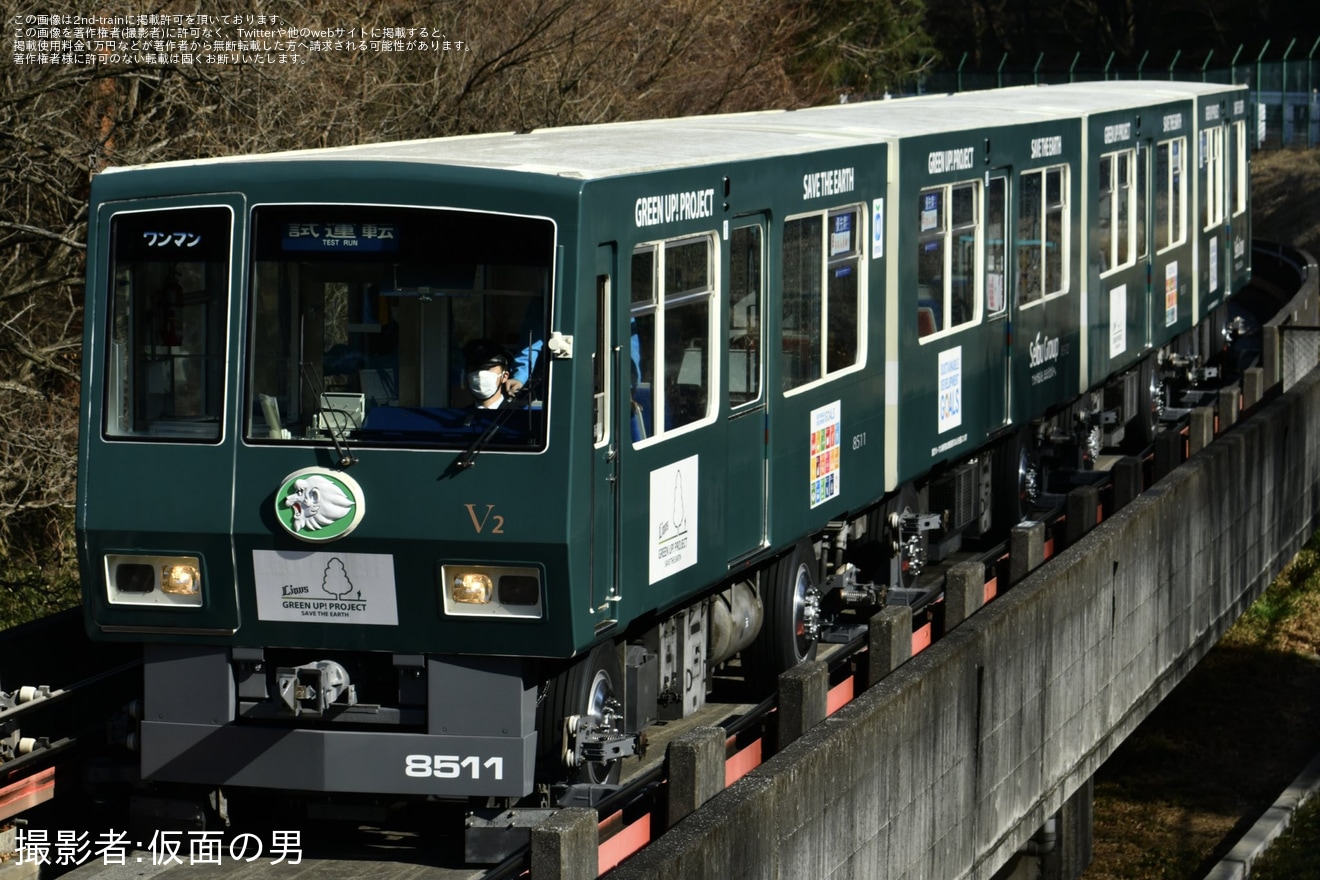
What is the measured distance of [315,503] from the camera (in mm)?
8211

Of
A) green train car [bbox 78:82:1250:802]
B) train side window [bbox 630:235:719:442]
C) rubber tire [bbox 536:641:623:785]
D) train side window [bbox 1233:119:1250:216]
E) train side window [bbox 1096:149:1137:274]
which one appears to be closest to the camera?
green train car [bbox 78:82:1250:802]

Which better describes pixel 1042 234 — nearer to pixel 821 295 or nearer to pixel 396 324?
pixel 821 295

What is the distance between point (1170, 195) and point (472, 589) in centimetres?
1226

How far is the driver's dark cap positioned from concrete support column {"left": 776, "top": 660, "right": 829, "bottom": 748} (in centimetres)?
169

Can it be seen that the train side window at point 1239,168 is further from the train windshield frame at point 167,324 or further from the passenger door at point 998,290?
the train windshield frame at point 167,324

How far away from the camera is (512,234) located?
811 centimetres

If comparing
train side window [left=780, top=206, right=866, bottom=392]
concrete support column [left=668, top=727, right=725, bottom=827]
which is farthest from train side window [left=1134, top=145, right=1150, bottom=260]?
concrete support column [left=668, top=727, right=725, bottom=827]

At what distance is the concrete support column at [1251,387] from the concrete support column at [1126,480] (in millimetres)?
3864

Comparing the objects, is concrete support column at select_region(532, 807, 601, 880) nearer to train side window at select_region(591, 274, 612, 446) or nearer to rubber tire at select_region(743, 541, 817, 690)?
train side window at select_region(591, 274, 612, 446)

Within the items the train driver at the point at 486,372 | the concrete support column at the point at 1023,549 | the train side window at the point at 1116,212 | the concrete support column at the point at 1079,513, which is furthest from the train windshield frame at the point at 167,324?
the train side window at the point at 1116,212

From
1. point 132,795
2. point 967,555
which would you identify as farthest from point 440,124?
point 132,795

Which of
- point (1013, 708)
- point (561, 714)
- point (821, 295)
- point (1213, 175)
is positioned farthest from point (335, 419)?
point (1213, 175)

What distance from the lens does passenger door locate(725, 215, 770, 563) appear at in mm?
9805

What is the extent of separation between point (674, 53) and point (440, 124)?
5196mm
